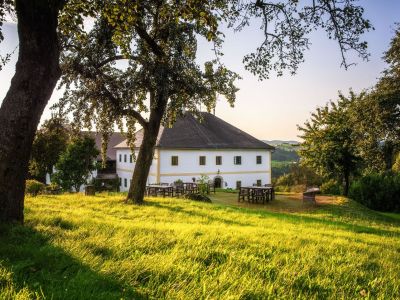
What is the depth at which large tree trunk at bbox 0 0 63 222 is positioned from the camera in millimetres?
5980

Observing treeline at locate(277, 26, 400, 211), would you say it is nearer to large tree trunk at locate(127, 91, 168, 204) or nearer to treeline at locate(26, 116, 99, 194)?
large tree trunk at locate(127, 91, 168, 204)

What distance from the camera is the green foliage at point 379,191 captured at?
2744 cm

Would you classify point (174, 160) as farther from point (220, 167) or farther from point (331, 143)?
point (331, 143)

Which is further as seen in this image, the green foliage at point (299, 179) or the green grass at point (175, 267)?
the green foliage at point (299, 179)

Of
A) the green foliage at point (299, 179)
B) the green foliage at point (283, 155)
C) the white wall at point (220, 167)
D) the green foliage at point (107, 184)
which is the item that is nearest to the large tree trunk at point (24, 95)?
the white wall at point (220, 167)

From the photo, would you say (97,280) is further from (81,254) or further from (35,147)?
(35,147)

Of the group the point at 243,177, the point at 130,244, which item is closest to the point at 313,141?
the point at 243,177

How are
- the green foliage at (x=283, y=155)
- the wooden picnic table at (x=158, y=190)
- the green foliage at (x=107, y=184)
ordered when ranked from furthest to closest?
the green foliage at (x=283, y=155) < the green foliage at (x=107, y=184) < the wooden picnic table at (x=158, y=190)

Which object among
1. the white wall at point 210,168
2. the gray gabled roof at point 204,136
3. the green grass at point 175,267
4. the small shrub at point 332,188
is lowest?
the small shrub at point 332,188

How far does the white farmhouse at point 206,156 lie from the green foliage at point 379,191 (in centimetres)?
1918

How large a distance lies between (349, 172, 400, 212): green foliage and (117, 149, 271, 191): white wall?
754 inches

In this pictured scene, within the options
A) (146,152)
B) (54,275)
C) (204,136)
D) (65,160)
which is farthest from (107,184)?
(54,275)

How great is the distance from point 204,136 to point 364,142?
86.8 ft

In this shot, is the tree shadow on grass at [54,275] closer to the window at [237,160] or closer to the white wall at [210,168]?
the white wall at [210,168]
